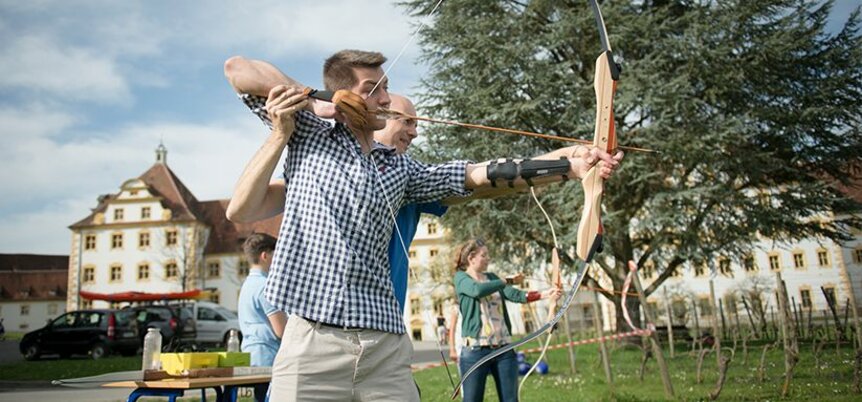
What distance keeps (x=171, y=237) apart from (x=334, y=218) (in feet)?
151

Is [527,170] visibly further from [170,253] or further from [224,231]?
[224,231]

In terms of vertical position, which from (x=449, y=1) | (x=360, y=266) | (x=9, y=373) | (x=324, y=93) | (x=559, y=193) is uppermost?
(x=449, y=1)

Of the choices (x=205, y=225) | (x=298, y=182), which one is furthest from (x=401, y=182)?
(x=205, y=225)

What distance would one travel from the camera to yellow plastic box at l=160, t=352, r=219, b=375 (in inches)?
127

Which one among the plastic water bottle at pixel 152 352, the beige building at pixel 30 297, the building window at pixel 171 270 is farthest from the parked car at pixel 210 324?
the beige building at pixel 30 297

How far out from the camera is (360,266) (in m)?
1.77

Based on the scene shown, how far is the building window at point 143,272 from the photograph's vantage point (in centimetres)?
4500

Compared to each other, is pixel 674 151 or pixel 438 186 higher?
pixel 674 151

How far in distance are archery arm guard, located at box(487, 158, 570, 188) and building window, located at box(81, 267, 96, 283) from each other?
4963 centimetres

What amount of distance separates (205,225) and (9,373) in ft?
117

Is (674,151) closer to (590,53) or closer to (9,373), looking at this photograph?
(590,53)

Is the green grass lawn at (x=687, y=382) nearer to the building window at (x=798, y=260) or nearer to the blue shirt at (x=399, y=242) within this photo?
the blue shirt at (x=399, y=242)

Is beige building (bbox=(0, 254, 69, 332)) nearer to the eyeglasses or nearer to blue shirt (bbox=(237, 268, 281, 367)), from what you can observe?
blue shirt (bbox=(237, 268, 281, 367))

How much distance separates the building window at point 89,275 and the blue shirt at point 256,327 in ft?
154
